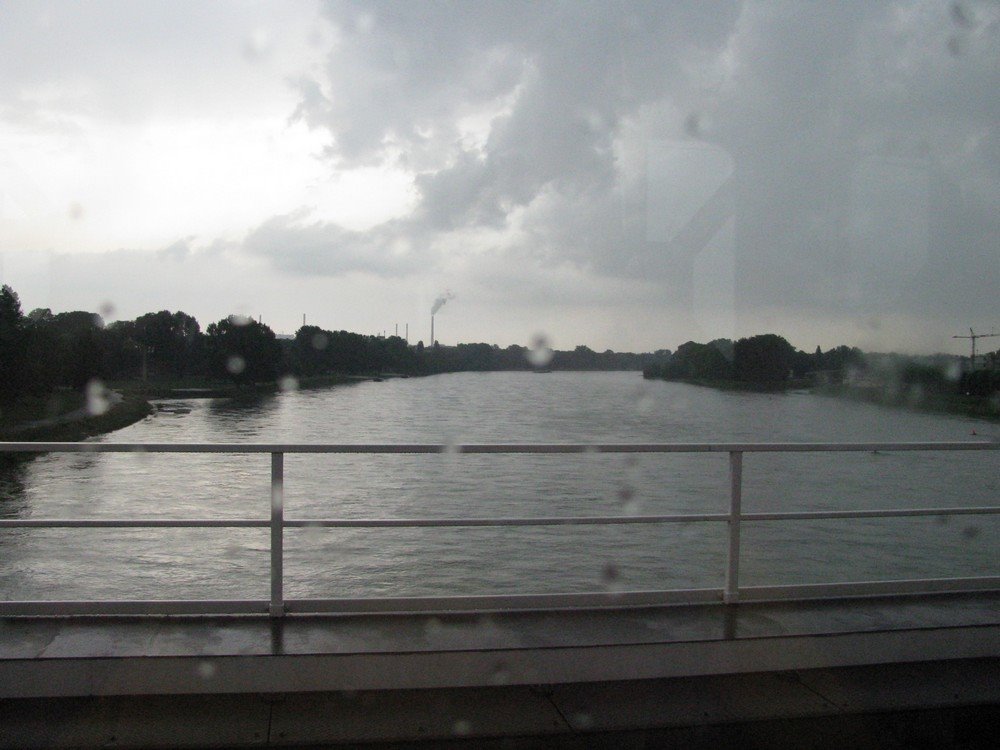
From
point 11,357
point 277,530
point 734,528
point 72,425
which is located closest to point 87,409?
point 11,357

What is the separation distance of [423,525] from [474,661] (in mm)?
666

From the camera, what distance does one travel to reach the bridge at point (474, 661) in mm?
3080

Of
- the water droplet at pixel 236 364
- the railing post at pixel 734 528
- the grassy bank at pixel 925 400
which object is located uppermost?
the water droplet at pixel 236 364

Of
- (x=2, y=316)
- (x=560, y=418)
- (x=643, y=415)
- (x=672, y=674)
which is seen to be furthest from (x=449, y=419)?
(x=672, y=674)

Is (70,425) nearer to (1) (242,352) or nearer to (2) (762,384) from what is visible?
(1) (242,352)

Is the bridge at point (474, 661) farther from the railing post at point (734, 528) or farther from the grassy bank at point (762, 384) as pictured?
the grassy bank at point (762, 384)

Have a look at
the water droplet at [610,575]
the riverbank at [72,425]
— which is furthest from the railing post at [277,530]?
the riverbank at [72,425]

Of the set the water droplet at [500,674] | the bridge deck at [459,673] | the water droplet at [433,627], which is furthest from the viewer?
the water droplet at [433,627]

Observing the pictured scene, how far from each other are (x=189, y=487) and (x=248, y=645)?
27314mm

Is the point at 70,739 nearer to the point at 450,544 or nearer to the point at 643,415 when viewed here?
the point at 450,544

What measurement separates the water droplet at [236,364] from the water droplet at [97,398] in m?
13.5

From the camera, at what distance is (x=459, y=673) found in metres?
3.36

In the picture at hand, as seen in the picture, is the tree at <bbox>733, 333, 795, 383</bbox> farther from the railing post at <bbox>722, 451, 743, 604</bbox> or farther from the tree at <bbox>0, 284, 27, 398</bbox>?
the railing post at <bbox>722, 451, 743, 604</bbox>

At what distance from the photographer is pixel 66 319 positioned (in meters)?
83.1
